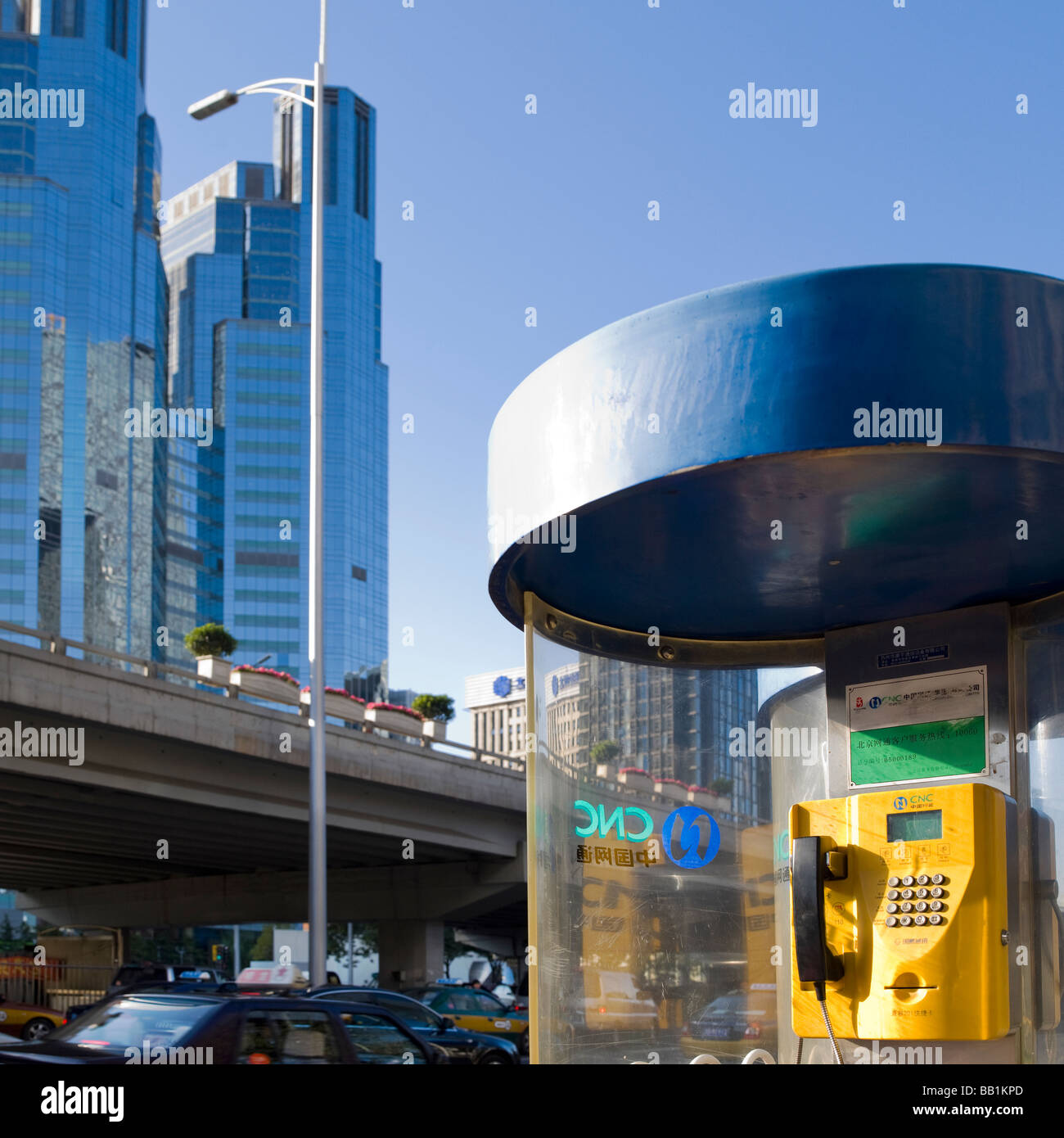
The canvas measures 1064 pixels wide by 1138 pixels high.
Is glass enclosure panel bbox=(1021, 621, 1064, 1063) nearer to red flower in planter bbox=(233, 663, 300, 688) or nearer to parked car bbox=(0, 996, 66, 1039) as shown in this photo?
red flower in planter bbox=(233, 663, 300, 688)

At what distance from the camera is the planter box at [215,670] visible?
26.1 meters

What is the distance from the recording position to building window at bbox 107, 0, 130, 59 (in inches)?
4847

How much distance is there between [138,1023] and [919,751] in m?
4.17

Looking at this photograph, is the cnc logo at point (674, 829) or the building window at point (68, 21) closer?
the cnc logo at point (674, 829)

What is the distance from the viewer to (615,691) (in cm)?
736

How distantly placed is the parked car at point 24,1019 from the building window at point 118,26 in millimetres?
113402

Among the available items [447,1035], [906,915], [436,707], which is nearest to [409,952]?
[436,707]

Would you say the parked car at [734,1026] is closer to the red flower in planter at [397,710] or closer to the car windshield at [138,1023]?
the car windshield at [138,1023]

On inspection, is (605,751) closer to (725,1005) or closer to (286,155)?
(725,1005)

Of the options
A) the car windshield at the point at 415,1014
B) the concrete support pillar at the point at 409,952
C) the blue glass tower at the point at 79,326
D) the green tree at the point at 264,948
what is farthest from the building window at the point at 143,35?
the car windshield at the point at 415,1014

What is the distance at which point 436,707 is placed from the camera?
107 feet

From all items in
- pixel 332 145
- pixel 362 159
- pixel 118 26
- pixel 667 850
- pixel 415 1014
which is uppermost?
pixel 332 145
